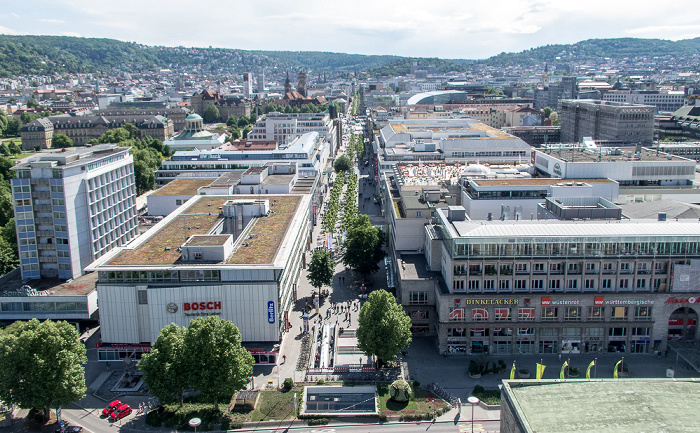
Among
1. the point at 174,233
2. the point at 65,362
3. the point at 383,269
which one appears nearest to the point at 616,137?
the point at 383,269

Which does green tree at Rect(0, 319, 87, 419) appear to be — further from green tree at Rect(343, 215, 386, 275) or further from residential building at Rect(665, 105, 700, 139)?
residential building at Rect(665, 105, 700, 139)

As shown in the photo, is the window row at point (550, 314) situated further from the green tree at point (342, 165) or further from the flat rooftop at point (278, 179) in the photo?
the green tree at point (342, 165)

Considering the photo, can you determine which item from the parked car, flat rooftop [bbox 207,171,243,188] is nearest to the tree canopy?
the parked car

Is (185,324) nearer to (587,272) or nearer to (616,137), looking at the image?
(587,272)

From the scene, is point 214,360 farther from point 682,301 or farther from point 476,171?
point 476,171

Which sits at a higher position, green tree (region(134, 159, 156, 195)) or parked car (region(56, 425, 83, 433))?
green tree (region(134, 159, 156, 195))

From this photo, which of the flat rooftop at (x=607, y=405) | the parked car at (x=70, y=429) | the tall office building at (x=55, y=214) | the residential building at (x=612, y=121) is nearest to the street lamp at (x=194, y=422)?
the parked car at (x=70, y=429)
